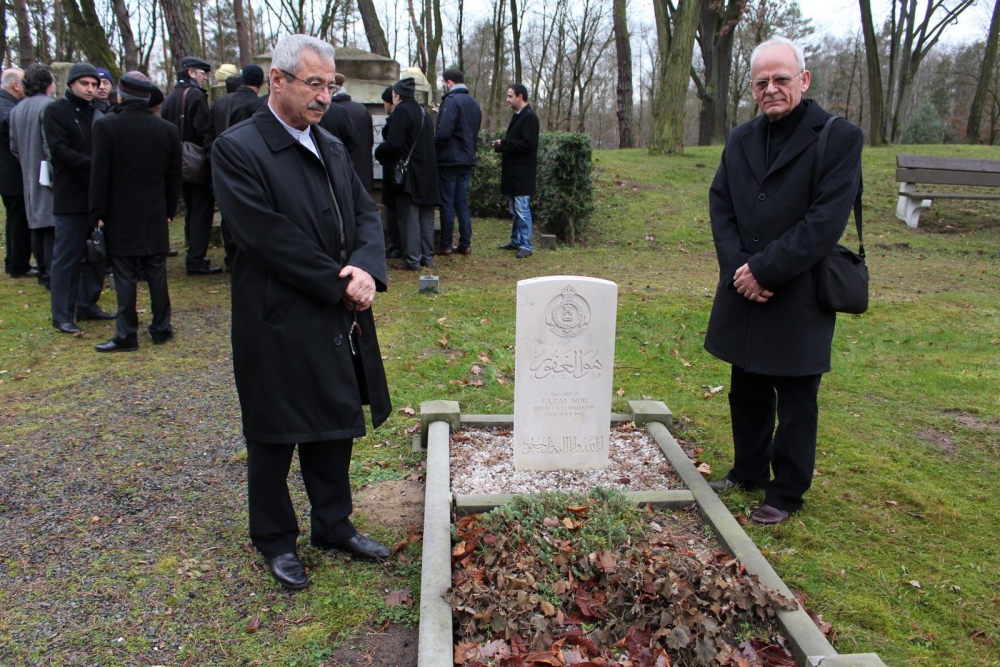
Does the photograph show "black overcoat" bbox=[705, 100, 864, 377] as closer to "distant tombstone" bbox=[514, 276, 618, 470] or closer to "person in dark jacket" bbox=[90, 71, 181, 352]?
"distant tombstone" bbox=[514, 276, 618, 470]

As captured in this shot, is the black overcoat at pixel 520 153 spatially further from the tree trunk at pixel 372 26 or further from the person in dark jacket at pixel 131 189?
the tree trunk at pixel 372 26

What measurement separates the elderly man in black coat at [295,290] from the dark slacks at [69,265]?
4.40m

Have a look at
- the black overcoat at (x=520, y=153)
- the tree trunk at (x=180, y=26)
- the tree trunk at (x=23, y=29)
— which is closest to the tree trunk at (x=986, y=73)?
the black overcoat at (x=520, y=153)

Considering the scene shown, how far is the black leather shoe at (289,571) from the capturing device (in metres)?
3.24

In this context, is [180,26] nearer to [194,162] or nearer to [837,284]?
[194,162]

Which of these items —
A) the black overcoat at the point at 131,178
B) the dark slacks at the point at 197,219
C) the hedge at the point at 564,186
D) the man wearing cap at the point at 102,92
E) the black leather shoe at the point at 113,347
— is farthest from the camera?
the hedge at the point at 564,186

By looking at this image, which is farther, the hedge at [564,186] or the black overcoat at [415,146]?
the hedge at [564,186]

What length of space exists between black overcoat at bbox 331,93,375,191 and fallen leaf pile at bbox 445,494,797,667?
6.02 m

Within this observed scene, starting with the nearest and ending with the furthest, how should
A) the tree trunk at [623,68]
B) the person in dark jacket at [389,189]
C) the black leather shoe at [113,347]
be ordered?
the black leather shoe at [113,347] < the person in dark jacket at [389,189] < the tree trunk at [623,68]

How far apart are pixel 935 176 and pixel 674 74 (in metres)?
5.92

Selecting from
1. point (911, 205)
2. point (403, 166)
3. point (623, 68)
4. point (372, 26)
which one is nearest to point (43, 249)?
point (403, 166)

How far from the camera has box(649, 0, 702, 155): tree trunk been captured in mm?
15898

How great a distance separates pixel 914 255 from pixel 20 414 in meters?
11.1

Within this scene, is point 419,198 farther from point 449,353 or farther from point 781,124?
point 781,124
